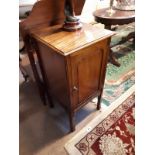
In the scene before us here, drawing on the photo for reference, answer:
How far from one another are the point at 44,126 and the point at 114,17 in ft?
5.19

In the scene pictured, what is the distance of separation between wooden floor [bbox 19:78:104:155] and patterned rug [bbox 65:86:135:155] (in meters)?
0.07

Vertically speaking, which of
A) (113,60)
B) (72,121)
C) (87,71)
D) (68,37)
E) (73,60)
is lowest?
(72,121)

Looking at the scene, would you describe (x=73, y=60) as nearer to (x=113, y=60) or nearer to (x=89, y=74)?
(x=89, y=74)

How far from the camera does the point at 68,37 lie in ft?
3.71

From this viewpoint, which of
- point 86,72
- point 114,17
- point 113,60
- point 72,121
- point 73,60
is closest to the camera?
point 73,60

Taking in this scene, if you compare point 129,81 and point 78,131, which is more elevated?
point 129,81

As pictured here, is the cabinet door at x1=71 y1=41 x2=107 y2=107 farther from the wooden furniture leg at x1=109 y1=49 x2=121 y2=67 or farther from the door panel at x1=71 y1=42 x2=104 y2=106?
the wooden furniture leg at x1=109 y1=49 x2=121 y2=67

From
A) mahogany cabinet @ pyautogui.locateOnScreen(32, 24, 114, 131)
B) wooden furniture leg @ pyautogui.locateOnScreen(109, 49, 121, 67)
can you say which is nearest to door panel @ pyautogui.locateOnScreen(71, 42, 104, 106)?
mahogany cabinet @ pyautogui.locateOnScreen(32, 24, 114, 131)

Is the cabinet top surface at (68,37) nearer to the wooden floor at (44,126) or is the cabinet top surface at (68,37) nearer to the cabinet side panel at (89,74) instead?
the cabinet side panel at (89,74)

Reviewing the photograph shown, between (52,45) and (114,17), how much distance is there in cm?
141

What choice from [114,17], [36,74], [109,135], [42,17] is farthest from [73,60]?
[114,17]
